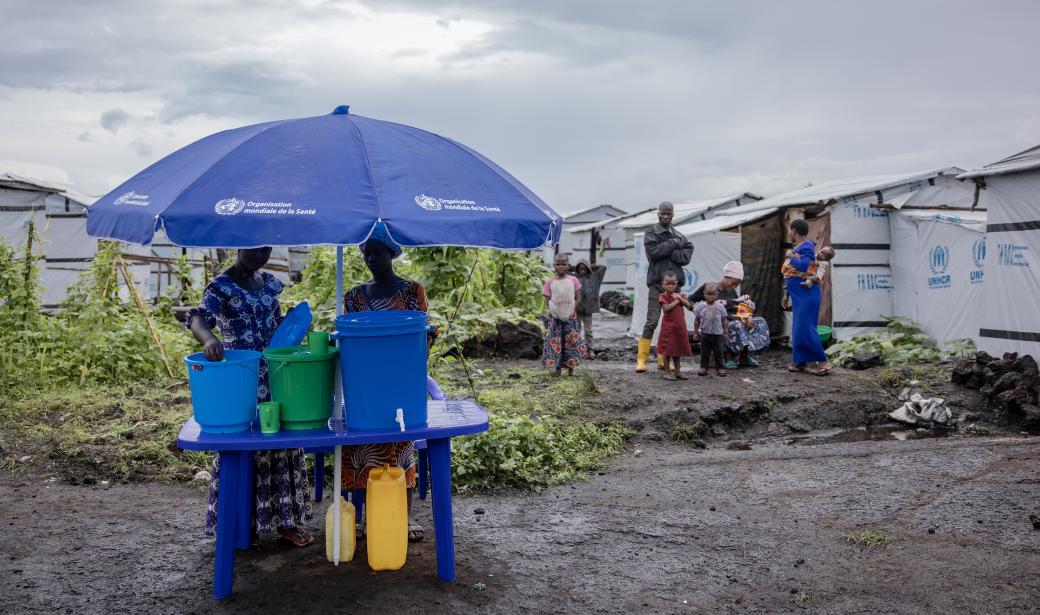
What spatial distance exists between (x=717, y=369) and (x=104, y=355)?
7311 millimetres

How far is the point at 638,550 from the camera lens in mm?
4832

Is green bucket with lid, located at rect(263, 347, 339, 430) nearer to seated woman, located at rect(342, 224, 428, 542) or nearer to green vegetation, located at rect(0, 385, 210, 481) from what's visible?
seated woman, located at rect(342, 224, 428, 542)

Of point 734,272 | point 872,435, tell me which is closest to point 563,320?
point 734,272

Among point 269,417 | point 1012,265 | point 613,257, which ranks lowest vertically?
point 269,417

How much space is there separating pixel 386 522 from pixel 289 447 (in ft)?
2.51

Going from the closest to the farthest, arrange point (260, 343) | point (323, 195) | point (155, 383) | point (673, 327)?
1. point (323, 195)
2. point (260, 343)
3. point (155, 383)
4. point (673, 327)

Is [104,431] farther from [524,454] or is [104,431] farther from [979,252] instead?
[979,252]

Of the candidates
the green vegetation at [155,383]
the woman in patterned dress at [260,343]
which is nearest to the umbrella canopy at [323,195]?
the woman in patterned dress at [260,343]

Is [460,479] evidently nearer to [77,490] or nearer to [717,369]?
[77,490]

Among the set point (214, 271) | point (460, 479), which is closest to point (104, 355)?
point (214, 271)

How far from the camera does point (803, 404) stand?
8883 mm

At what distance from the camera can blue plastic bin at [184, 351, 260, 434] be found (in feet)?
12.3

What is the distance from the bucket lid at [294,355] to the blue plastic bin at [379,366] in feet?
0.25

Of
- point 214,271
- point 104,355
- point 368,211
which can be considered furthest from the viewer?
point 214,271
